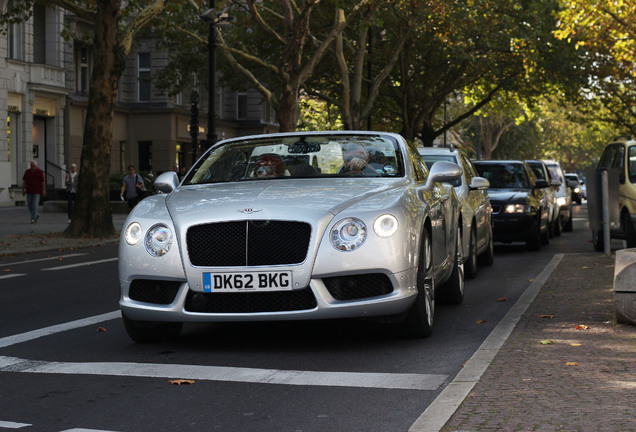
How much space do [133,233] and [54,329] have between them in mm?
1693

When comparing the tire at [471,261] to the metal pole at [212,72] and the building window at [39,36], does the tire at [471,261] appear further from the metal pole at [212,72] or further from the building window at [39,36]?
the building window at [39,36]

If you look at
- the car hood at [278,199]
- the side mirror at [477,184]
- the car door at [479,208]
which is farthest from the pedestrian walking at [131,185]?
the car hood at [278,199]

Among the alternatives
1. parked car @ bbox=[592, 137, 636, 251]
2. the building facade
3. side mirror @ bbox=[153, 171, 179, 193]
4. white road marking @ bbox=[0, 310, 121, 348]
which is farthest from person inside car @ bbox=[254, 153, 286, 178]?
the building facade

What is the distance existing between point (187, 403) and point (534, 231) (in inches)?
557

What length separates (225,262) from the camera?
7363 millimetres

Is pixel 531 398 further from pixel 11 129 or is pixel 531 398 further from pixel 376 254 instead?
pixel 11 129

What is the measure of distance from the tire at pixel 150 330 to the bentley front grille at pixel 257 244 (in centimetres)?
78

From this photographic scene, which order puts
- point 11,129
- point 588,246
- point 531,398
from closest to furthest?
point 531,398 → point 588,246 → point 11,129

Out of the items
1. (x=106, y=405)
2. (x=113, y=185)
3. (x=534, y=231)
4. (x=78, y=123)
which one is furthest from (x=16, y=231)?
(x=78, y=123)

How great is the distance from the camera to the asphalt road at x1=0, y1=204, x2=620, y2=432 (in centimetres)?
554

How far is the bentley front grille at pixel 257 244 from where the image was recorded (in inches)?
289

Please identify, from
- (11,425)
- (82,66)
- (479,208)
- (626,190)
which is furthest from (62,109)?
(11,425)

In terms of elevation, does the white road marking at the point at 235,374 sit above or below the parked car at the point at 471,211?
below

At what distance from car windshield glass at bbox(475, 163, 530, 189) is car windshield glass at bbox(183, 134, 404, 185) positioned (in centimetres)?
1127
